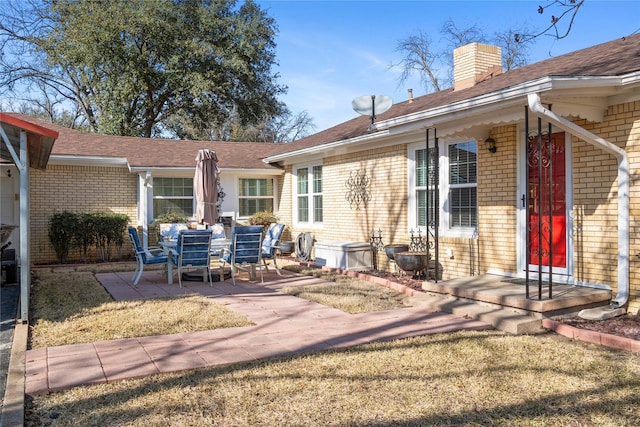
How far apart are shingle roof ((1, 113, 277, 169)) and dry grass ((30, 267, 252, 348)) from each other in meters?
6.19

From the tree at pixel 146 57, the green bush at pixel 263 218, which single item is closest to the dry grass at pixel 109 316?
the green bush at pixel 263 218

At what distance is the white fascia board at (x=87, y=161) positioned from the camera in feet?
43.9

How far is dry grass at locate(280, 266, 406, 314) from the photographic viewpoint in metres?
7.41

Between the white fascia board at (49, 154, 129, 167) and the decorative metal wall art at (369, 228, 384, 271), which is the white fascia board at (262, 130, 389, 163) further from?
the white fascia board at (49, 154, 129, 167)

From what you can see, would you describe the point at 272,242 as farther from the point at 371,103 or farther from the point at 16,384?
the point at 16,384

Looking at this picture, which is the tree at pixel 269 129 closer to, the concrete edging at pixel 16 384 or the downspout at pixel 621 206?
the downspout at pixel 621 206

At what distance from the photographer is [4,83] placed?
26766mm

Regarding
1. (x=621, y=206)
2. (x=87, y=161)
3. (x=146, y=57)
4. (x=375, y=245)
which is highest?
(x=146, y=57)

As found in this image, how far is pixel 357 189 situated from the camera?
12000 mm

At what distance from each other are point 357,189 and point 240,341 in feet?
22.8

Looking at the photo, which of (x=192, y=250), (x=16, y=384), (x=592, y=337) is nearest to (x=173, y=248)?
(x=192, y=250)

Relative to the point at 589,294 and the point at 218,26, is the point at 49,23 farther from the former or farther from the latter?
the point at 589,294

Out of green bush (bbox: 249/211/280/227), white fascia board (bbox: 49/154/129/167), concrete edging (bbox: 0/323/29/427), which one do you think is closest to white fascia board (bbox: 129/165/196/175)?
white fascia board (bbox: 49/154/129/167)

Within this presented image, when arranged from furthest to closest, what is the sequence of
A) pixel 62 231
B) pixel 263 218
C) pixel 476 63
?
1. pixel 263 218
2. pixel 62 231
3. pixel 476 63
